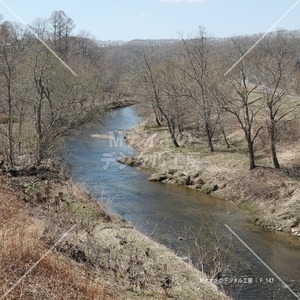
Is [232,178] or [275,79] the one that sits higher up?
[275,79]

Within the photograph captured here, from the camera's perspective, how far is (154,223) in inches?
714

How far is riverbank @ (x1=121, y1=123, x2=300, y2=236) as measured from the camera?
1916 cm

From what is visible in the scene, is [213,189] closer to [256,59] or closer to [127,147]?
[256,59]

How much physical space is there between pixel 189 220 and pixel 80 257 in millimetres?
9920

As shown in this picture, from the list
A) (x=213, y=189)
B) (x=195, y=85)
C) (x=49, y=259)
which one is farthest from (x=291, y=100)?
(x=49, y=259)

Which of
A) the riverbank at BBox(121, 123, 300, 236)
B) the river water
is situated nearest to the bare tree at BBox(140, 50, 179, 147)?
the riverbank at BBox(121, 123, 300, 236)

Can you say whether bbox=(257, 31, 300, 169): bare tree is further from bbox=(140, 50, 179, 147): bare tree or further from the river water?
bbox=(140, 50, 179, 147): bare tree

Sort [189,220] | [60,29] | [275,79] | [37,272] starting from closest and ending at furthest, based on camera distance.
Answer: [37,272] → [189,220] → [275,79] → [60,29]

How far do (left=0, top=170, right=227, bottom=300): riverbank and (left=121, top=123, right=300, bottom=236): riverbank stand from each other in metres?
7.85

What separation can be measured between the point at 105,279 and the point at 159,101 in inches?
1128

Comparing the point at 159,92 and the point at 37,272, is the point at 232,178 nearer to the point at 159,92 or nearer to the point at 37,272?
the point at 159,92

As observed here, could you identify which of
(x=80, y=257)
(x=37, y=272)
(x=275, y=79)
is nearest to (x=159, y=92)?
(x=275, y=79)

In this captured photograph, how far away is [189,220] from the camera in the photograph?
1878 centimetres

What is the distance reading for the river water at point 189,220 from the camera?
42.9ft
